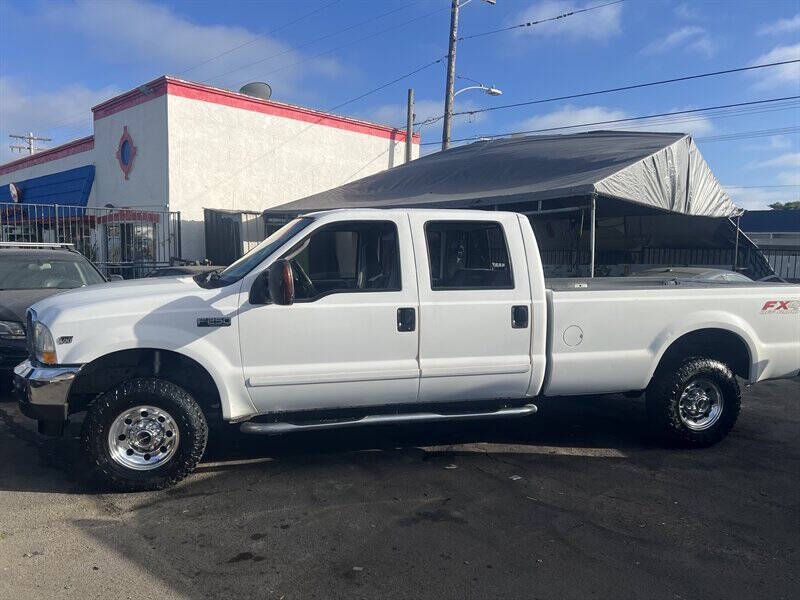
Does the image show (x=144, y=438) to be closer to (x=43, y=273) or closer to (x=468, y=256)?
(x=468, y=256)

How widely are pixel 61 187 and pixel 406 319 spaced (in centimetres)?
2134

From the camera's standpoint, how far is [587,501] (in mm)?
4449

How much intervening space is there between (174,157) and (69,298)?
13277mm

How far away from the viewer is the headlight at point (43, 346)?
426 cm

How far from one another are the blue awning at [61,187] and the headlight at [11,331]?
1518 centimetres

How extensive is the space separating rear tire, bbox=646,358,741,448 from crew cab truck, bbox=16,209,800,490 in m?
0.01

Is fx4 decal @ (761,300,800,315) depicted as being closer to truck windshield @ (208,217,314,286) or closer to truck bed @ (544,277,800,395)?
truck bed @ (544,277,800,395)

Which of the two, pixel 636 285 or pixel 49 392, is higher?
pixel 636 285

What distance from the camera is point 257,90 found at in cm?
1931

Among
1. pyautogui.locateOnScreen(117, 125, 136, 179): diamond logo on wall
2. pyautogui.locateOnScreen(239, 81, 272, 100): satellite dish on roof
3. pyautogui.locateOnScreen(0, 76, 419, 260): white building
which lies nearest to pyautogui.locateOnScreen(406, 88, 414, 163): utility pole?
pyautogui.locateOnScreen(0, 76, 419, 260): white building

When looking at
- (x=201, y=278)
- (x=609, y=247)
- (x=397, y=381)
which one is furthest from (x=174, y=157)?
(x=397, y=381)

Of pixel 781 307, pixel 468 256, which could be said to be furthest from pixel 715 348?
pixel 468 256

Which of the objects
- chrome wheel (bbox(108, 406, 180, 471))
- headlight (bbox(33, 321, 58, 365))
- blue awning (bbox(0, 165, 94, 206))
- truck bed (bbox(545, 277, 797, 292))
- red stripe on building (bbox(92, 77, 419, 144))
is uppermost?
red stripe on building (bbox(92, 77, 419, 144))

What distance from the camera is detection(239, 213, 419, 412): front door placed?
14.9 feet
